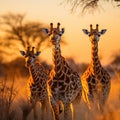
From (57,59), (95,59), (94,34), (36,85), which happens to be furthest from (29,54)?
(57,59)

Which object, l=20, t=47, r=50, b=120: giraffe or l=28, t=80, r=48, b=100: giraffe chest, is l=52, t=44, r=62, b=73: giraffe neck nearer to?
l=20, t=47, r=50, b=120: giraffe

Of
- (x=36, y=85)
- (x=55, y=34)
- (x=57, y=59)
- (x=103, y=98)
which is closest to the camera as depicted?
(x=55, y=34)

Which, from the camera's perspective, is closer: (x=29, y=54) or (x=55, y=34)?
(x=55, y=34)

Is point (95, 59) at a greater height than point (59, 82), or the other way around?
point (95, 59)

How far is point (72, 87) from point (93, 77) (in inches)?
69.1

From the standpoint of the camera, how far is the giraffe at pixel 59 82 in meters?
9.98

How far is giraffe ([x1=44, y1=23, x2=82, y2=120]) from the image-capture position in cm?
998

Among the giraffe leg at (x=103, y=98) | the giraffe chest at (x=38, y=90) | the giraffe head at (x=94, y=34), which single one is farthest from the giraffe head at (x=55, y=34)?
the giraffe chest at (x=38, y=90)

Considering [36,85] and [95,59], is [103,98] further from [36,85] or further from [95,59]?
[36,85]

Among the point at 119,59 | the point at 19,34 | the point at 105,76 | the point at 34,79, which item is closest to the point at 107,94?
the point at 105,76

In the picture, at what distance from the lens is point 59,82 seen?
33.2 ft

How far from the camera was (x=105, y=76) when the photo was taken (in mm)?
11922

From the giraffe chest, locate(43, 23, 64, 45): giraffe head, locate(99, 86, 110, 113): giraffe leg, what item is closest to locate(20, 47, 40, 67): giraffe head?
the giraffe chest

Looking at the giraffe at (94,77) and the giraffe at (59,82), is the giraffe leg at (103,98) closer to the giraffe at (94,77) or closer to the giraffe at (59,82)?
the giraffe at (94,77)
